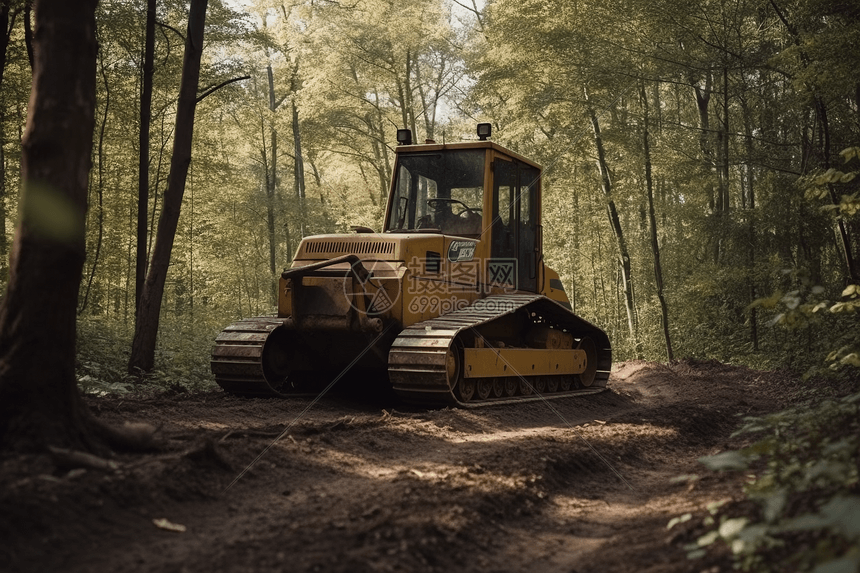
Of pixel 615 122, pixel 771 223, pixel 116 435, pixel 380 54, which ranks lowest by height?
pixel 116 435

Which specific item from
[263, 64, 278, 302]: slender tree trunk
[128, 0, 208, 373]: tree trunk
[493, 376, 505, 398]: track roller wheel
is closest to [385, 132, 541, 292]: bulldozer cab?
[493, 376, 505, 398]: track roller wheel

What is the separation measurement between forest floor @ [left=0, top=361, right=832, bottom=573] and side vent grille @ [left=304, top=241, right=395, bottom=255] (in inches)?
77.8

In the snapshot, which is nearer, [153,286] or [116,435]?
[116,435]

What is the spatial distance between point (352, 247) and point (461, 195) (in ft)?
5.68

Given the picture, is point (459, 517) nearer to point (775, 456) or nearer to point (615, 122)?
point (775, 456)

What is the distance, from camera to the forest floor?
3.32m

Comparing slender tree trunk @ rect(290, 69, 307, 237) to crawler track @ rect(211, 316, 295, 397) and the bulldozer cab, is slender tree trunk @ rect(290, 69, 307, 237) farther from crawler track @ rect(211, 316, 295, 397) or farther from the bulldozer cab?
crawler track @ rect(211, 316, 295, 397)

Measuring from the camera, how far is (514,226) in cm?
1037

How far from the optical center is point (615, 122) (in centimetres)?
1770

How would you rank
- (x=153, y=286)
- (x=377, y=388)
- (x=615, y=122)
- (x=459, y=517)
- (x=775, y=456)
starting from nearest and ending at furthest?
(x=459, y=517)
(x=775, y=456)
(x=377, y=388)
(x=153, y=286)
(x=615, y=122)

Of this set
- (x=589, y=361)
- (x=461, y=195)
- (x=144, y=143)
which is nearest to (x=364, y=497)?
(x=461, y=195)

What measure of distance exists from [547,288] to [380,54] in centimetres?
1595

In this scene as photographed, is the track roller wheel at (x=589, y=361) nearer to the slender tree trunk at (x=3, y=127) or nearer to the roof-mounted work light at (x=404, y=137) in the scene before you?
the roof-mounted work light at (x=404, y=137)

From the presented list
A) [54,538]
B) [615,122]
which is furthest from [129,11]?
[54,538]
